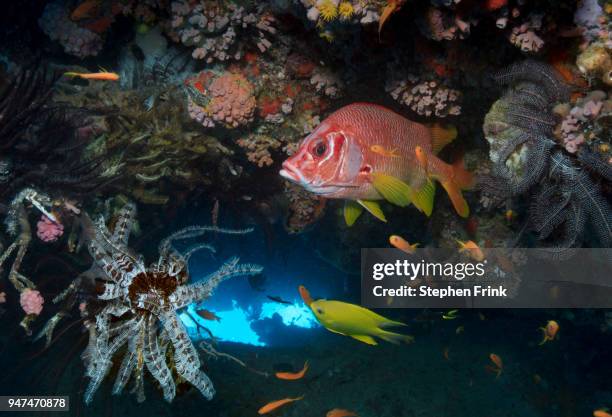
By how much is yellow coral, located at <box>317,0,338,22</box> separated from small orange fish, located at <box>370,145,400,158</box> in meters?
1.07

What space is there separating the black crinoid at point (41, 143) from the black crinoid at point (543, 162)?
150 inches

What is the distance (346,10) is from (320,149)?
114 centimetres

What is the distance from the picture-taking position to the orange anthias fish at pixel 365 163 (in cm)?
261

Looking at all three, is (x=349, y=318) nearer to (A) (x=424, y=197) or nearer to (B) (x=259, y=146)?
(A) (x=424, y=197)

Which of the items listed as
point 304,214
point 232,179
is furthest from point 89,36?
point 304,214

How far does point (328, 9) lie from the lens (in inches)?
116

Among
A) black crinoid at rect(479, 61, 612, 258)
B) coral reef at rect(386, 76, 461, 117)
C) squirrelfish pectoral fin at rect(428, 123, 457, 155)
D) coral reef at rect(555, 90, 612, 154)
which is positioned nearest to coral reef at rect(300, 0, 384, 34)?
coral reef at rect(386, 76, 461, 117)

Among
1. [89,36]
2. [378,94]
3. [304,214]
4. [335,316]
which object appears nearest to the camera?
[335,316]

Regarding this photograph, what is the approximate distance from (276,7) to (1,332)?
5228 mm

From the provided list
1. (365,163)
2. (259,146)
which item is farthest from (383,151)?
(259,146)

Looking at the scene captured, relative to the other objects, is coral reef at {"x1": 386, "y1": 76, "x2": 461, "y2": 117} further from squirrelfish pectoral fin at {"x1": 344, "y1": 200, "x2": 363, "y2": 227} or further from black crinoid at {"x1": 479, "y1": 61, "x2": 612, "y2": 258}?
squirrelfish pectoral fin at {"x1": 344, "y1": 200, "x2": 363, "y2": 227}

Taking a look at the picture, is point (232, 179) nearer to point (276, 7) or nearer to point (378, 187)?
point (276, 7)

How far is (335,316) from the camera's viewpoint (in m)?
3.23

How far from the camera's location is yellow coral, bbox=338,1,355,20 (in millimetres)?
2900
